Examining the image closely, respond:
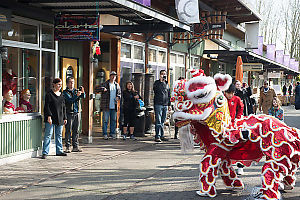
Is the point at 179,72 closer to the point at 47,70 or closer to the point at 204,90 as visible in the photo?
the point at 47,70

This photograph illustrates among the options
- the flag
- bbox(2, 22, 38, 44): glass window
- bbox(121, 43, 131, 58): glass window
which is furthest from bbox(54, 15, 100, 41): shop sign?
the flag

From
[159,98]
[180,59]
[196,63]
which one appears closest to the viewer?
[159,98]

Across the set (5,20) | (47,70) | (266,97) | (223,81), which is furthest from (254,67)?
(223,81)

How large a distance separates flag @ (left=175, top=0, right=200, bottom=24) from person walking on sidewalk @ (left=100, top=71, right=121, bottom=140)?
3.99 meters

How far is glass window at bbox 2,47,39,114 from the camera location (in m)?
9.57

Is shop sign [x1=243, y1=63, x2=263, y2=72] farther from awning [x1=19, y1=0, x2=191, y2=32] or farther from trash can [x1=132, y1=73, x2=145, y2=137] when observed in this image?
awning [x1=19, y1=0, x2=191, y2=32]

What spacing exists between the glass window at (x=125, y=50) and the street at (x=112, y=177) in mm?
4546

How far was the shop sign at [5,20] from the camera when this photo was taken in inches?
347

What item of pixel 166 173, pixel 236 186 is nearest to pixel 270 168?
pixel 236 186

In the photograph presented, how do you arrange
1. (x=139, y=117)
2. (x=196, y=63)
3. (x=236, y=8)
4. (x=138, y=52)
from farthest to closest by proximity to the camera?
1. (x=196, y=63)
2. (x=236, y=8)
3. (x=138, y=52)
4. (x=139, y=117)

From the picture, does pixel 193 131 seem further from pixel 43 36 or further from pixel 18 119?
pixel 43 36

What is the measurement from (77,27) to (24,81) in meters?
1.80

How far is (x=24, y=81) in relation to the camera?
10.2 metres

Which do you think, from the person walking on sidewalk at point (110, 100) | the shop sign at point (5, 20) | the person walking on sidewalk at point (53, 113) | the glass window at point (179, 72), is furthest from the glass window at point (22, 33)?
the glass window at point (179, 72)
